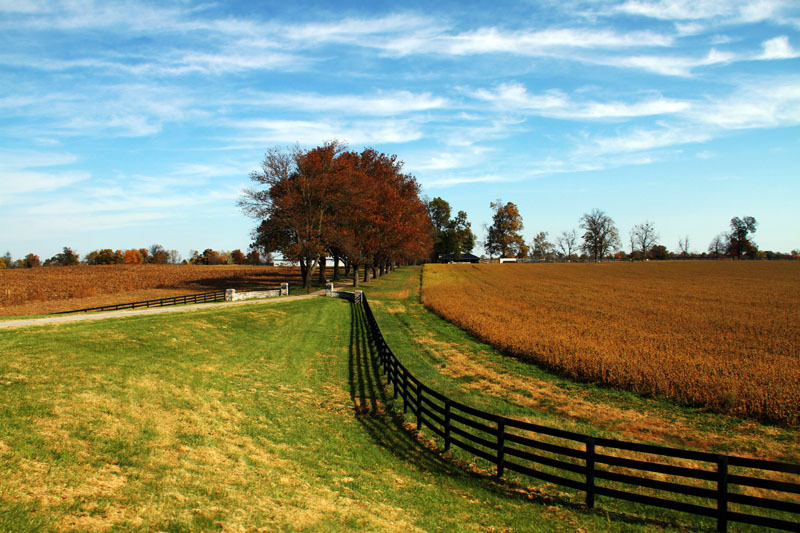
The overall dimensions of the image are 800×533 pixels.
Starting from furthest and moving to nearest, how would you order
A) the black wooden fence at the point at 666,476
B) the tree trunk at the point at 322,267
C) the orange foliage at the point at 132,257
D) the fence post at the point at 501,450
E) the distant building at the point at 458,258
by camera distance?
the orange foliage at the point at 132,257 → the distant building at the point at 458,258 → the tree trunk at the point at 322,267 → the fence post at the point at 501,450 → the black wooden fence at the point at 666,476

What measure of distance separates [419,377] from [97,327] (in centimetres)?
1562

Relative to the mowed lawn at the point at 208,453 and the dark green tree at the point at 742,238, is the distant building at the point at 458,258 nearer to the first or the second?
the dark green tree at the point at 742,238

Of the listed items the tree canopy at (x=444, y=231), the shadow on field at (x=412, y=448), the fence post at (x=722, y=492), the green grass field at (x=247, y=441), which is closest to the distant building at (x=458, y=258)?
the tree canopy at (x=444, y=231)

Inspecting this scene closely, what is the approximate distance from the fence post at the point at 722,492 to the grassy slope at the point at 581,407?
2.01 ft

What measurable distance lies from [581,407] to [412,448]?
23.0 ft

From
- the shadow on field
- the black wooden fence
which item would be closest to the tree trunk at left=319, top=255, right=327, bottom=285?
the shadow on field

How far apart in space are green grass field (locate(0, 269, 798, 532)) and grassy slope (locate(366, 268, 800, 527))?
10cm

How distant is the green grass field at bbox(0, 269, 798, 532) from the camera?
811 cm

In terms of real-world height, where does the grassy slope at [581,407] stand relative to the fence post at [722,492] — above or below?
below

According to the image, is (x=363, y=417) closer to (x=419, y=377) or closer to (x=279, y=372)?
(x=419, y=377)

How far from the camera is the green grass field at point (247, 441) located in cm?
811

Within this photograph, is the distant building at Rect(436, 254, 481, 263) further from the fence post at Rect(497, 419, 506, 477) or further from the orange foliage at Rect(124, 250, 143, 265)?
the fence post at Rect(497, 419, 506, 477)

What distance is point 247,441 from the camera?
12.6 meters

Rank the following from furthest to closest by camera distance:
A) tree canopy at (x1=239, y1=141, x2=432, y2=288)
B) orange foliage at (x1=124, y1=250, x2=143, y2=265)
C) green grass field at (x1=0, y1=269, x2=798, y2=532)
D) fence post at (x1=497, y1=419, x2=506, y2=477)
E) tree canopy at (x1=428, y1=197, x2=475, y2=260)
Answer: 1. orange foliage at (x1=124, y1=250, x2=143, y2=265)
2. tree canopy at (x1=428, y1=197, x2=475, y2=260)
3. tree canopy at (x1=239, y1=141, x2=432, y2=288)
4. fence post at (x1=497, y1=419, x2=506, y2=477)
5. green grass field at (x1=0, y1=269, x2=798, y2=532)
